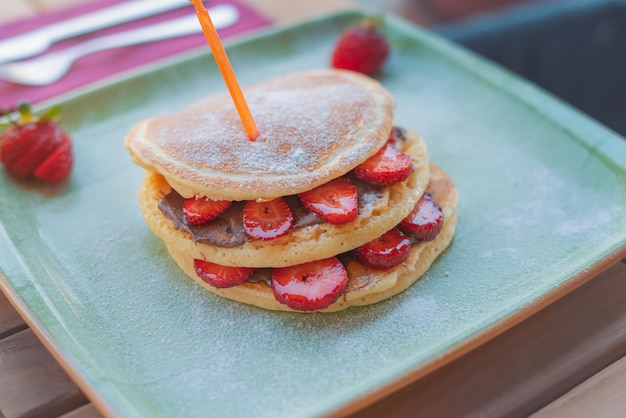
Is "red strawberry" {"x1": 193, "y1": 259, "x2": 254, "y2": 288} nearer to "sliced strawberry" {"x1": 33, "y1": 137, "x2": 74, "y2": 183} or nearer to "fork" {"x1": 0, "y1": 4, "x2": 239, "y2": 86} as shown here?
"sliced strawberry" {"x1": 33, "y1": 137, "x2": 74, "y2": 183}

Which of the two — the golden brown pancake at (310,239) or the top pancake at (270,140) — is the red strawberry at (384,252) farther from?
the top pancake at (270,140)

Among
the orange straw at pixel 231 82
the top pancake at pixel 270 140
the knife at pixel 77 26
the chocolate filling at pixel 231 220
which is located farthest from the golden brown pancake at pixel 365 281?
the knife at pixel 77 26

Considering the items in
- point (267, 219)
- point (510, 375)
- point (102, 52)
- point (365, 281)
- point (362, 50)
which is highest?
point (102, 52)

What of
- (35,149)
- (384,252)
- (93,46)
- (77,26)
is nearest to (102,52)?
(93,46)

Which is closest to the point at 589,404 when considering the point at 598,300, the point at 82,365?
the point at 598,300

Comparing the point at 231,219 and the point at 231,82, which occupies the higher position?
the point at 231,82

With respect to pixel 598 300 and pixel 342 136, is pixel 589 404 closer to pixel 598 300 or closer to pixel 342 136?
pixel 598 300

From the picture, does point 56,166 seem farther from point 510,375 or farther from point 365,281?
point 510,375

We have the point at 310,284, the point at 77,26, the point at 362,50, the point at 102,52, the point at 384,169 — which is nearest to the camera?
the point at 310,284
